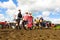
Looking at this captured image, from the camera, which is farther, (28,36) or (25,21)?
(25,21)

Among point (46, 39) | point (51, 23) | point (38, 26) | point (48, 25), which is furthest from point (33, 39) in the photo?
point (51, 23)

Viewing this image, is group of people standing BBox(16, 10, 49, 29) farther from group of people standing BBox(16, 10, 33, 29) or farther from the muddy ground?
the muddy ground

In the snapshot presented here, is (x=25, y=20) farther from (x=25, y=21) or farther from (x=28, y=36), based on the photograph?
(x=28, y=36)

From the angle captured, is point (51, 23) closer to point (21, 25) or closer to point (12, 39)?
point (21, 25)

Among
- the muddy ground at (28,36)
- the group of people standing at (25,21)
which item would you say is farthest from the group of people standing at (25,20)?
the muddy ground at (28,36)

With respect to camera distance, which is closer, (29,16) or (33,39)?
(33,39)

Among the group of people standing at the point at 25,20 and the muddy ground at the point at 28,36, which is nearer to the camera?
the muddy ground at the point at 28,36

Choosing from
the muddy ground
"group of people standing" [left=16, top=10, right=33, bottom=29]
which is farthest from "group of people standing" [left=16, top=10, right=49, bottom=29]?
the muddy ground

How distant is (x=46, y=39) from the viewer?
12.0 m

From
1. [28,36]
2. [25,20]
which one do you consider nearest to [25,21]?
[25,20]

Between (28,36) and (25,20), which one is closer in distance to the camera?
(28,36)

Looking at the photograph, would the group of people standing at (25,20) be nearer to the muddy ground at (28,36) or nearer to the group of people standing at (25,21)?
the group of people standing at (25,21)

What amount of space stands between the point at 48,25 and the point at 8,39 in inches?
616

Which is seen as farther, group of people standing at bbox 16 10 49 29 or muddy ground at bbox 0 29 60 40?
group of people standing at bbox 16 10 49 29
